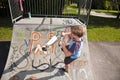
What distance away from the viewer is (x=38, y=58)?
20.6ft

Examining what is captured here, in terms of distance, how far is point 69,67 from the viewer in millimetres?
6145

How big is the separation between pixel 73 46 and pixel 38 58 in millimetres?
1193

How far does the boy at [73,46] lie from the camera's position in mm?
6234

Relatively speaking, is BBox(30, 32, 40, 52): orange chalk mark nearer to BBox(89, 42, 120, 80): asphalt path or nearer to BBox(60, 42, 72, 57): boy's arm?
BBox(60, 42, 72, 57): boy's arm

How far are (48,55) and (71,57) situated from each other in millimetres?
756

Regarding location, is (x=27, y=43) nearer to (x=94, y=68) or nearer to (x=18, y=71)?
(x=18, y=71)

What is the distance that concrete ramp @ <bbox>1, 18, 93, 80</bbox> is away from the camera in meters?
5.95

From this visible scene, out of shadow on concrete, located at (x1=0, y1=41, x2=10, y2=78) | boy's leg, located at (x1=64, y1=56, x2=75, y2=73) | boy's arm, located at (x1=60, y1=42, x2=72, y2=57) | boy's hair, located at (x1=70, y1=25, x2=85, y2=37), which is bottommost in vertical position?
shadow on concrete, located at (x1=0, y1=41, x2=10, y2=78)

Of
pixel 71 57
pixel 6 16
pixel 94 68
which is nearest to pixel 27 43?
pixel 71 57

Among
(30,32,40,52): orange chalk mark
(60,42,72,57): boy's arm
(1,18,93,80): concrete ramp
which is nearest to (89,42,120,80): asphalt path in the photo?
(1,18,93,80): concrete ramp

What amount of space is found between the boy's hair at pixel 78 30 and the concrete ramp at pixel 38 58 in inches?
13.4

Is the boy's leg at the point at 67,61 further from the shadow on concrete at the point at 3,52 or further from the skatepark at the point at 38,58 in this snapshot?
the shadow on concrete at the point at 3,52

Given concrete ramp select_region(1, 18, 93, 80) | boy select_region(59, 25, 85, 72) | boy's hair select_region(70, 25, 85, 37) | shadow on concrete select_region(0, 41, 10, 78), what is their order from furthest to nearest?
shadow on concrete select_region(0, 41, 10, 78) → boy's hair select_region(70, 25, 85, 37) → boy select_region(59, 25, 85, 72) → concrete ramp select_region(1, 18, 93, 80)

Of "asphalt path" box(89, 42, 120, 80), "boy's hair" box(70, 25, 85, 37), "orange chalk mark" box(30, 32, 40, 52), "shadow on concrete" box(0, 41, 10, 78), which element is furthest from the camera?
"shadow on concrete" box(0, 41, 10, 78)
